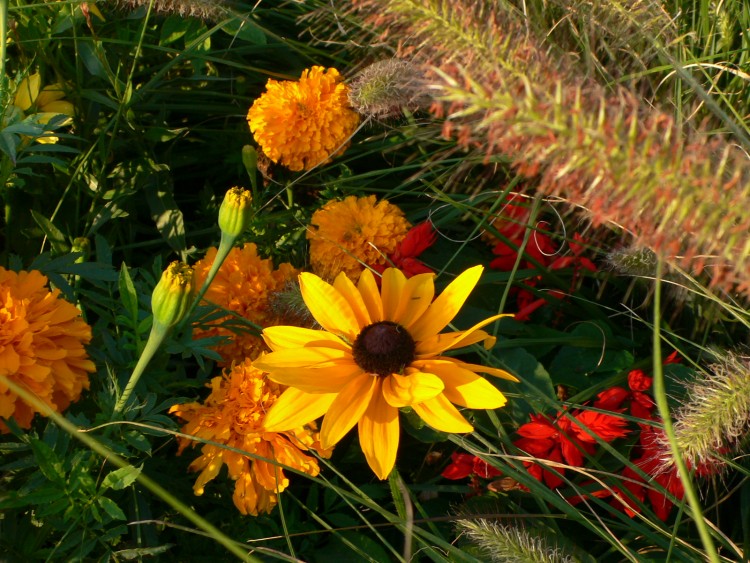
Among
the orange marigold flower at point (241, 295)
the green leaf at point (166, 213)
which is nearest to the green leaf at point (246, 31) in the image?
the green leaf at point (166, 213)

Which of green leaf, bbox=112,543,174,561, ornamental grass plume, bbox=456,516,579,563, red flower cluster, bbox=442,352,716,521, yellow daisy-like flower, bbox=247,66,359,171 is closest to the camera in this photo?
ornamental grass plume, bbox=456,516,579,563

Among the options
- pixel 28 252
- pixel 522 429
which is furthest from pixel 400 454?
pixel 28 252

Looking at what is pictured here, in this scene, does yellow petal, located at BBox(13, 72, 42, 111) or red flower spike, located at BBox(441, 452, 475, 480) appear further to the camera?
yellow petal, located at BBox(13, 72, 42, 111)

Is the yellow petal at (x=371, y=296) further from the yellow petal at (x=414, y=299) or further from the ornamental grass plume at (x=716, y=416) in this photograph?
Result: the ornamental grass plume at (x=716, y=416)

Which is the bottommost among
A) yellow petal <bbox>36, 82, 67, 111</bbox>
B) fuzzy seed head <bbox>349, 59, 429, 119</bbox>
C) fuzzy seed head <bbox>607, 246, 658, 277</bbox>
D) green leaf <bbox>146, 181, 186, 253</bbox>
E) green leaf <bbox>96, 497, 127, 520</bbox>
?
green leaf <bbox>146, 181, 186, 253</bbox>

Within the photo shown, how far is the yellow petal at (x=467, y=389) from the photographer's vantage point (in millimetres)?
1013

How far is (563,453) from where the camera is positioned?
1.22m

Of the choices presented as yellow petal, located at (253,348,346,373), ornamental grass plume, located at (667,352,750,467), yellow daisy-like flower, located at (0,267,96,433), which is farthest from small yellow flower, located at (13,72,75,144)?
ornamental grass plume, located at (667,352,750,467)

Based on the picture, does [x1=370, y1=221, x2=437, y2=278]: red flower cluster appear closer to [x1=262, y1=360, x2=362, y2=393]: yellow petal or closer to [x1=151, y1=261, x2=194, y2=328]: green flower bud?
[x1=262, y1=360, x2=362, y2=393]: yellow petal

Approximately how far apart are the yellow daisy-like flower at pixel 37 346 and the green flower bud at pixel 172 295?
0.22 m

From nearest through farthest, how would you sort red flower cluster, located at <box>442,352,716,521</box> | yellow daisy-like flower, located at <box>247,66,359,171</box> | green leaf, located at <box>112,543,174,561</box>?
green leaf, located at <box>112,543,174,561</box>
red flower cluster, located at <box>442,352,716,521</box>
yellow daisy-like flower, located at <box>247,66,359,171</box>

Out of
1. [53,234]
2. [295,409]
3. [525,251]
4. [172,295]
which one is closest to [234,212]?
[172,295]

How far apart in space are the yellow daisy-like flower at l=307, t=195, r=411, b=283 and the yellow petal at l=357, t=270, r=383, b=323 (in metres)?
0.24

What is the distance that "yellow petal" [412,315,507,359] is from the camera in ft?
3.48
